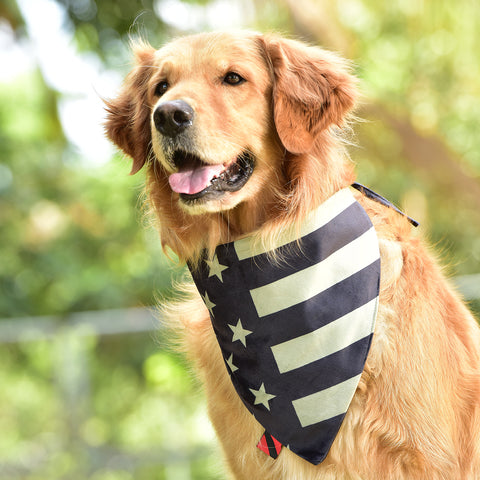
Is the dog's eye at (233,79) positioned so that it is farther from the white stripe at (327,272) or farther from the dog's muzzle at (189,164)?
the white stripe at (327,272)

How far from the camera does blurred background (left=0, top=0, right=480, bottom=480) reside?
20.6 ft

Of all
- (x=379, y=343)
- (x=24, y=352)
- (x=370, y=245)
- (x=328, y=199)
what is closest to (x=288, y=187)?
(x=328, y=199)

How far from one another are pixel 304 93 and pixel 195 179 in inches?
23.2

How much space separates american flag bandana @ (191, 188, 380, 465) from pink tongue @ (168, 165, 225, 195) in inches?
12.3

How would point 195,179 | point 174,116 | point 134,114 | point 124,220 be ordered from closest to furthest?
1. point 174,116
2. point 195,179
3. point 134,114
4. point 124,220

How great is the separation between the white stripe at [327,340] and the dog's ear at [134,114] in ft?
3.71

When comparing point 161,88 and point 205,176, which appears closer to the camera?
point 205,176

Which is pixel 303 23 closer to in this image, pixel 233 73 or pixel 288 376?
pixel 233 73

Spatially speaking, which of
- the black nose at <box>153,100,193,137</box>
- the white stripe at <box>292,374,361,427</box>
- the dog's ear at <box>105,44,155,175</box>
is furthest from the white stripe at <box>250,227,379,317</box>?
the dog's ear at <box>105,44,155,175</box>

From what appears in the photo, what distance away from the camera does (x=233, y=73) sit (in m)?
2.52

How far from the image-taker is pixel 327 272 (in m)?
2.45

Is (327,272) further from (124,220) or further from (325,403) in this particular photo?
(124,220)

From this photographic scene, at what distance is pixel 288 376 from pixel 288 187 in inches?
31.5

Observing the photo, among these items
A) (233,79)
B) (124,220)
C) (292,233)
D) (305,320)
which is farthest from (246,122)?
(124,220)
